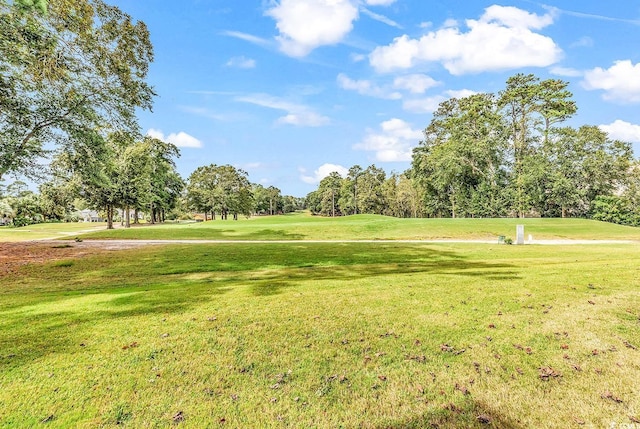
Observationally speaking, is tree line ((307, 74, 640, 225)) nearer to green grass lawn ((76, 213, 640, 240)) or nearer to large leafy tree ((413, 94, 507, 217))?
large leafy tree ((413, 94, 507, 217))

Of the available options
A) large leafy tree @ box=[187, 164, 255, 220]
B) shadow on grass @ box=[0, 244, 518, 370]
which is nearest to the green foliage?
shadow on grass @ box=[0, 244, 518, 370]

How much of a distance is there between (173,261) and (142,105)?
9.14 m

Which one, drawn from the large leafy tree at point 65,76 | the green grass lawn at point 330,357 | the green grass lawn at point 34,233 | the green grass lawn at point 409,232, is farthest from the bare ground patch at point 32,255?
the green grass lawn at point 34,233

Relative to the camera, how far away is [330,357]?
436 centimetres

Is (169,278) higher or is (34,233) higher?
(169,278)

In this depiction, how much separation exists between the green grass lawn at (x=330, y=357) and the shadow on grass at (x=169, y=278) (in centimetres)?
8

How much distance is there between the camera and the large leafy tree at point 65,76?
40.8 feet

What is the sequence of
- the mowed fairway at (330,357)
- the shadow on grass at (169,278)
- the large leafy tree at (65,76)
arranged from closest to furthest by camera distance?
the mowed fairway at (330,357) < the shadow on grass at (169,278) < the large leafy tree at (65,76)

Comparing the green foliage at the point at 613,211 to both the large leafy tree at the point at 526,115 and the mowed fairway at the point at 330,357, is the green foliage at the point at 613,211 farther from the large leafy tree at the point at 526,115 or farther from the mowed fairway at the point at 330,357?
the mowed fairway at the point at 330,357

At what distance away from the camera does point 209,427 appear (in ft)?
10.2

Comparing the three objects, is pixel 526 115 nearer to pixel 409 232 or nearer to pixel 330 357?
pixel 409 232

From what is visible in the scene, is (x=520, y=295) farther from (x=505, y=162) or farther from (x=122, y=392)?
(x=505, y=162)

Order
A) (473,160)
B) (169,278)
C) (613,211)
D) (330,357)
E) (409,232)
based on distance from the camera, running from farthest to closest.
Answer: (473,160) → (613,211) → (409,232) → (169,278) → (330,357)

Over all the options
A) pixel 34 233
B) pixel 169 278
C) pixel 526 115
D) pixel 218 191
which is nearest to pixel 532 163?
pixel 526 115
